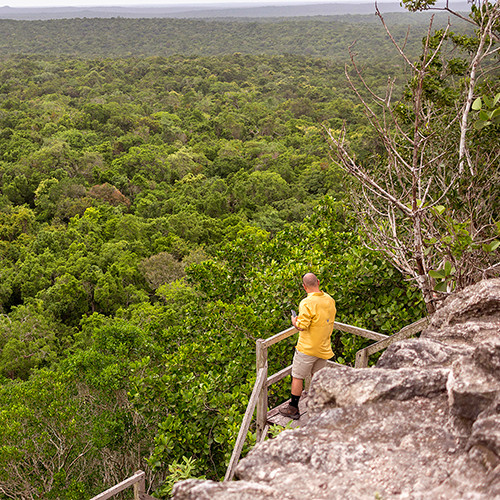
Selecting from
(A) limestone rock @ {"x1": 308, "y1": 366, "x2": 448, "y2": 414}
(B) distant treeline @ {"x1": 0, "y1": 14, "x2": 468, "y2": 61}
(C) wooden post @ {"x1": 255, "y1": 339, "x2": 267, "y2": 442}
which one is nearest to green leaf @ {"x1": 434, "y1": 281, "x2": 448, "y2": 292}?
(A) limestone rock @ {"x1": 308, "y1": 366, "x2": 448, "y2": 414}

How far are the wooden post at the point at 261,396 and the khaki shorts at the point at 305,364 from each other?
31cm

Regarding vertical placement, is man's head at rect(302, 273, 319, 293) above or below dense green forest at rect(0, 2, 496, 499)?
above

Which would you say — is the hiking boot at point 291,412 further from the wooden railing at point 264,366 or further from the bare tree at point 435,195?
the bare tree at point 435,195

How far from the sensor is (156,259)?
24.8 m

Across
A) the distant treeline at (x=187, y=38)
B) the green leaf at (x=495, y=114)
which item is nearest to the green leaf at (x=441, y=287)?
the green leaf at (x=495, y=114)

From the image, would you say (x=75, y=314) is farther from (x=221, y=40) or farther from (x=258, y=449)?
(x=221, y=40)

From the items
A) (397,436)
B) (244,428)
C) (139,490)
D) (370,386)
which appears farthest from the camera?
(139,490)

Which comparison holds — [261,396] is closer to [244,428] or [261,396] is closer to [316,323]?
[244,428]

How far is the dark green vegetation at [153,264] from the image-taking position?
700 centimetres

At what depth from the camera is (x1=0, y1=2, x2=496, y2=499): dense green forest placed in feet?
22.9

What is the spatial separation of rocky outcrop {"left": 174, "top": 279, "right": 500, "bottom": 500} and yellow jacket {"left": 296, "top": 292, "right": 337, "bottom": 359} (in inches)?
42.5

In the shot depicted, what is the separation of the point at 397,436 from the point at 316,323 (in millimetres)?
1878

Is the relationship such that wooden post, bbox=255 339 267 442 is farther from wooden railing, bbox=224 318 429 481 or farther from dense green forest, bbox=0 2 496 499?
dense green forest, bbox=0 2 496 499

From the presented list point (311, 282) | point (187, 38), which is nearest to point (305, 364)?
point (311, 282)
